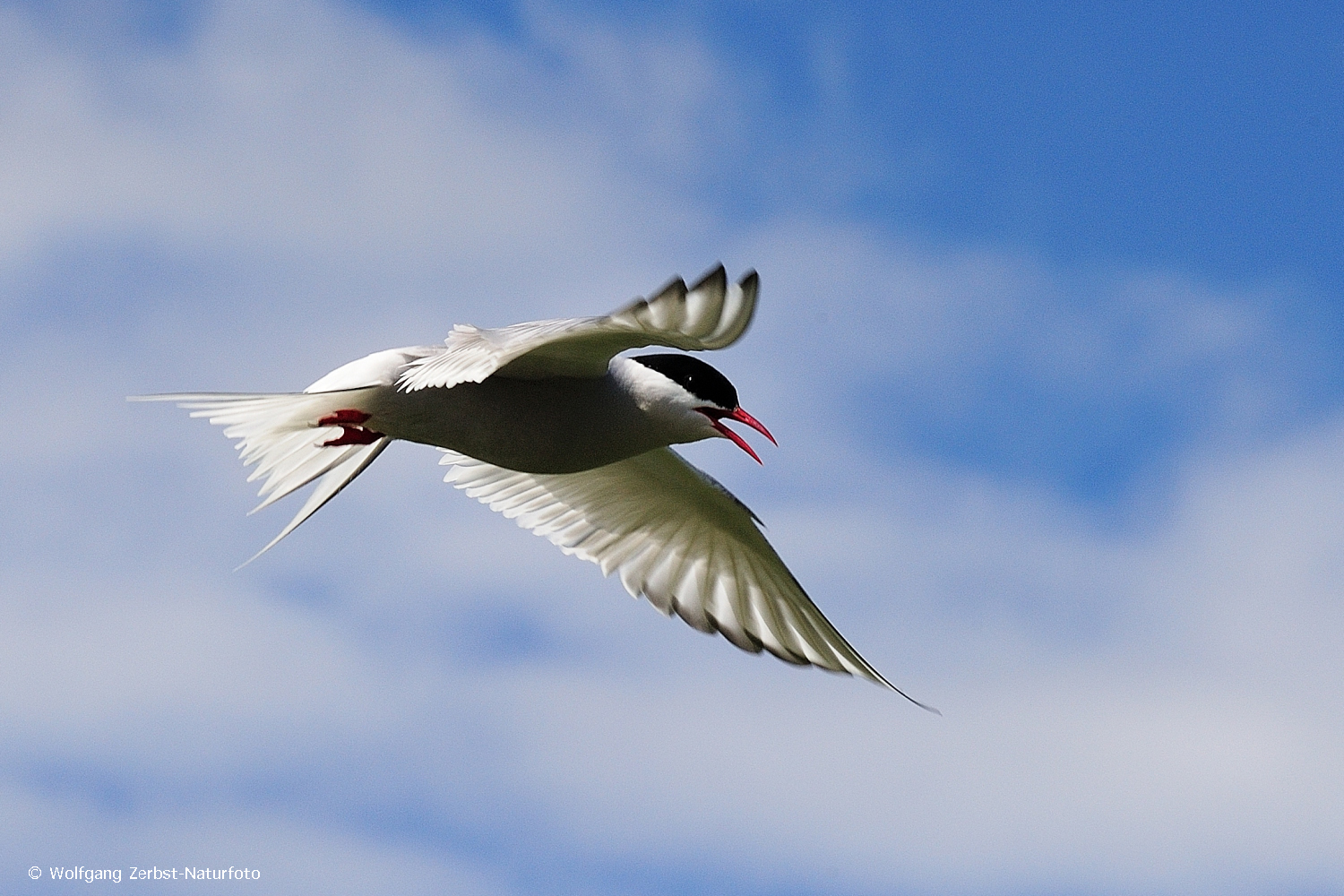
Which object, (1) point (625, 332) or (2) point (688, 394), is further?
(2) point (688, 394)

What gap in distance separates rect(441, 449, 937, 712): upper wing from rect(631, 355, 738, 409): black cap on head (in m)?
1.44

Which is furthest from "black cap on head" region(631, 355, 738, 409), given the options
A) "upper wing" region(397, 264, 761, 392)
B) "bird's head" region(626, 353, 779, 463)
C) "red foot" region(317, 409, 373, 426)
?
"red foot" region(317, 409, 373, 426)

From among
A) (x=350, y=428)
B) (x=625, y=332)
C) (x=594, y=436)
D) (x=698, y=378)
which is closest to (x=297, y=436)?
(x=350, y=428)

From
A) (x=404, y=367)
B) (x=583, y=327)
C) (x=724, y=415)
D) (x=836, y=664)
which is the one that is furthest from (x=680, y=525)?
(x=583, y=327)

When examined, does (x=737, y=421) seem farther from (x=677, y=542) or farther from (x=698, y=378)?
(x=677, y=542)

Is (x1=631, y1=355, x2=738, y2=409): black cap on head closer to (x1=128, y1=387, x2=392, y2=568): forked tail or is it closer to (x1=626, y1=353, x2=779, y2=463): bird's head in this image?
(x1=626, y1=353, x2=779, y2=463): bird's head

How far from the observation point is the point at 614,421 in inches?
299

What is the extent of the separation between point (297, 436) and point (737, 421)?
2.33 meters

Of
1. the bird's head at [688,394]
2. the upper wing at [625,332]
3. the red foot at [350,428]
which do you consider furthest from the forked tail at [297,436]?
the bird's head at [688,394]

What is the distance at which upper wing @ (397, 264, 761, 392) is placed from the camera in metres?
5.91

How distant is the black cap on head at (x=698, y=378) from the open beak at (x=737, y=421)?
0.05m

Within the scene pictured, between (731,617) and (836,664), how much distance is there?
2.32ft

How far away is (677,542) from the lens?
9.68 metres

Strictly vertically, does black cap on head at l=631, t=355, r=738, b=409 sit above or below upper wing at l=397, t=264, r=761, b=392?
above
